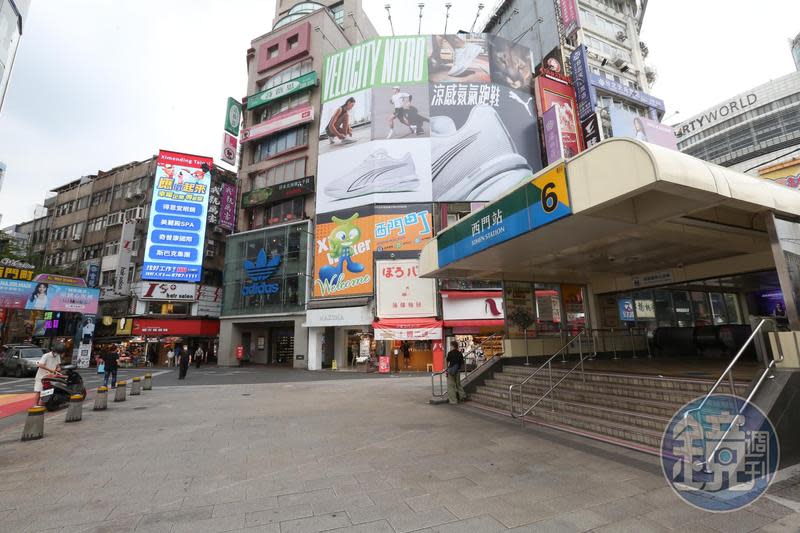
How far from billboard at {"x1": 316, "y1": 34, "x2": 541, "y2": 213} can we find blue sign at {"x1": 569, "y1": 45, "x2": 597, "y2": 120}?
5.25 m

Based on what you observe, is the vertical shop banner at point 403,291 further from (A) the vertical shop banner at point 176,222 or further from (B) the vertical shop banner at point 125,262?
(B) the vertical shop banner at point 125,262

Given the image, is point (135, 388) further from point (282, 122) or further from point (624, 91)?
point (624, 91)

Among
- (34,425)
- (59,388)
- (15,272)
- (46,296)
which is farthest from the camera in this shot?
(46,296)

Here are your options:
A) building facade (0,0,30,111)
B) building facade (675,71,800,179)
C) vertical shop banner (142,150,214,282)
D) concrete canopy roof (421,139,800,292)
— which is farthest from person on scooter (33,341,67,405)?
building facade (675,71,800,179)

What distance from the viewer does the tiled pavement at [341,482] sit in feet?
12.3

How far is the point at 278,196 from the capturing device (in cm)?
3169

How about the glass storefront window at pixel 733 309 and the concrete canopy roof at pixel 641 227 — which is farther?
the glass storefront window at pixel 733 309

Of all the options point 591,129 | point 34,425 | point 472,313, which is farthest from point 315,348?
point 591,129

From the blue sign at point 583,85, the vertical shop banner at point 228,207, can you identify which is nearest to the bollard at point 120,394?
the vertical shop banner at point 228,207

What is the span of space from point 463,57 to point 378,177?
1319 cm

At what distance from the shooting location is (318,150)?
1219 inches

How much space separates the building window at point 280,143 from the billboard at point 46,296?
59.4 ft

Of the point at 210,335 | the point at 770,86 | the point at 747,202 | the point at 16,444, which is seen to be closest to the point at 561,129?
the point at 747,202

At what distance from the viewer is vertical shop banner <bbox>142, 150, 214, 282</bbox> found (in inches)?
1273
